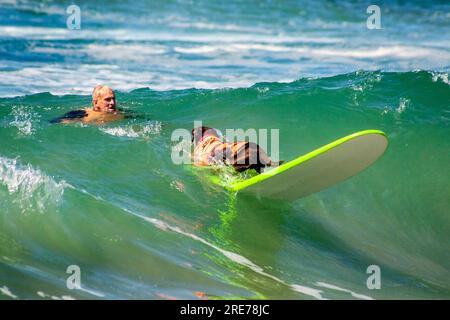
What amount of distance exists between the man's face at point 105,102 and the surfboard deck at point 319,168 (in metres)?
3.55

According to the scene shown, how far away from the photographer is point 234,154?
8.98m

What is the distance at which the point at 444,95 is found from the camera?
13797 millimetres

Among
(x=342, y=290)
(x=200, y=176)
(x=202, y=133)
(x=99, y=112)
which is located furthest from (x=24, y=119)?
(x=342, y=290)

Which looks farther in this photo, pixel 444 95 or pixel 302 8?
pixel 302 8

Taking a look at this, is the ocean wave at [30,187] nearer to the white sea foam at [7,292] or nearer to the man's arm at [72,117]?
the white sea foam at [7,292]

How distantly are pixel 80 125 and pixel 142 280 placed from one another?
18.4 ft

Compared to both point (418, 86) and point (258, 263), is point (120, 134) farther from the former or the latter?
point (418, 86)

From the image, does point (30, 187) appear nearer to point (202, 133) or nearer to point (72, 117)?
point (202, 133)

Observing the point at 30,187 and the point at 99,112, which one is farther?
the point at 99,112

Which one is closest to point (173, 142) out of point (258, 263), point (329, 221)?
point (329, 221)

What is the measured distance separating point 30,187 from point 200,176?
231 centimetres

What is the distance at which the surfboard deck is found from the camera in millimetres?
8047

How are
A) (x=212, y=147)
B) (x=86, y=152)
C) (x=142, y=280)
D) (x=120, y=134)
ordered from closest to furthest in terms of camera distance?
(x=142, y=280), (x=212, y=147), (x=86, y=152), (x=120, y=134)
